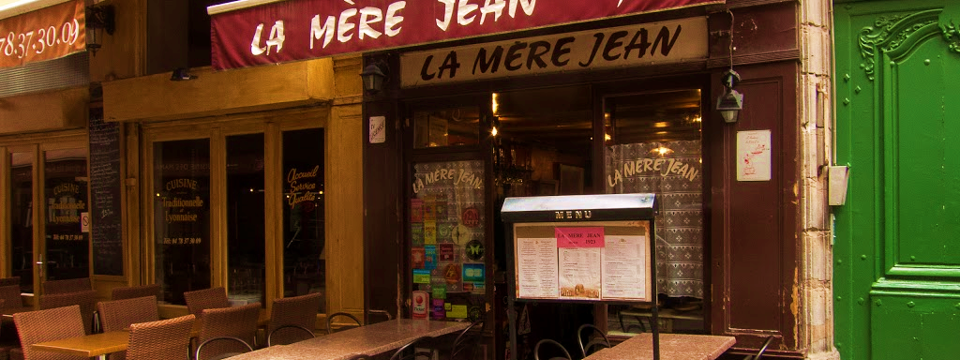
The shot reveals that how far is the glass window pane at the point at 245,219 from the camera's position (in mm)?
9617

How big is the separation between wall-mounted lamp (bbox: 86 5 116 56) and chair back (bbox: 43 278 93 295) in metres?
2.78

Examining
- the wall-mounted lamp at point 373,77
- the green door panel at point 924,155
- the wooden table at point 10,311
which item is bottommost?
the wooden table at point 10,311

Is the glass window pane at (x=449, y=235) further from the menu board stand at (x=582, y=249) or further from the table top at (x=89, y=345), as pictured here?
the menu board stand at (x=582, y=249)

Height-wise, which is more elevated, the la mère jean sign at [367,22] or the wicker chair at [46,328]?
the la mère jean sign at [367,22]

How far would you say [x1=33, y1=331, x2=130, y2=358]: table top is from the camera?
21.8 feet

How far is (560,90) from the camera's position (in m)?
8.05

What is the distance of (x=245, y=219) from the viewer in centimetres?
973

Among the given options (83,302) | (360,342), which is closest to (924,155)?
(360,342)

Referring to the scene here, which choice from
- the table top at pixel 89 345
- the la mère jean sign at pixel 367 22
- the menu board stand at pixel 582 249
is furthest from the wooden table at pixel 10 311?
the menu board stand at pixel 582 249

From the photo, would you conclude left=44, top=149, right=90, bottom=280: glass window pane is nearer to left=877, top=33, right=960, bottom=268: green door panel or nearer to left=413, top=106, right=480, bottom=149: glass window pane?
left=413, top=106, right=480, bottom=149: glass window pane

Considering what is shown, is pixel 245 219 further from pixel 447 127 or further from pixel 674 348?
pixel 674 348

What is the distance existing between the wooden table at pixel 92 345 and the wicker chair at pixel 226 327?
303mm

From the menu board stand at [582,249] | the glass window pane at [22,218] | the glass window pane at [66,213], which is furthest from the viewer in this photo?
the glass window pane at [22,218]

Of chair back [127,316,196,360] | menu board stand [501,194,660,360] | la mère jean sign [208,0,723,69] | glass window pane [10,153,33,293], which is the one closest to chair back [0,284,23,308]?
glass window pane [10,153,33,293]
